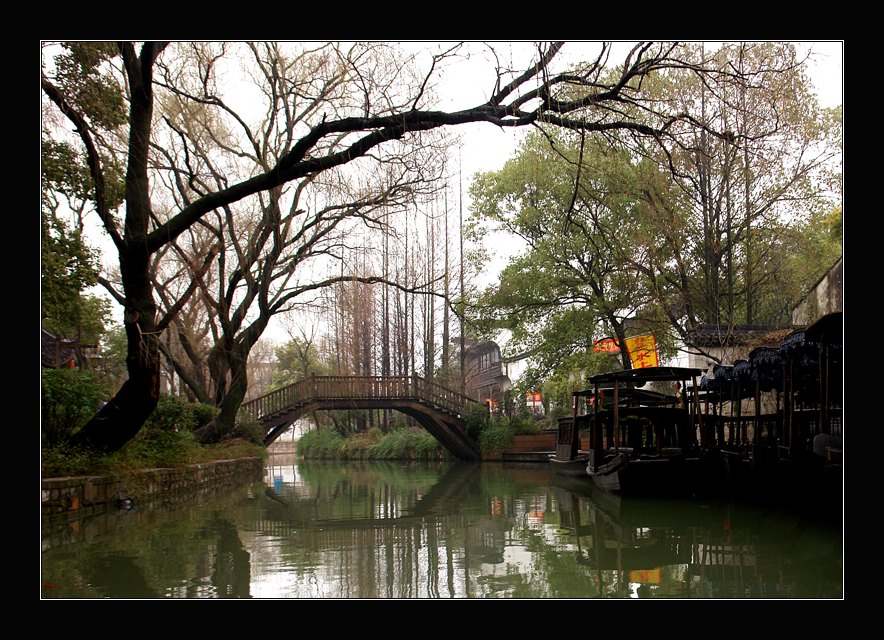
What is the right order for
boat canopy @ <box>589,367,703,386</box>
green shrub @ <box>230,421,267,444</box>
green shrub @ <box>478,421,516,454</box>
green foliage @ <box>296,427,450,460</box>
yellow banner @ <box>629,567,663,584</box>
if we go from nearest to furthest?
yellow banner @ <box>629,567,663,584</box>
boat canopy @ <box>589,367,703,386</box>
green shrub @ <box>230,421,267,444</box>
green shrub @ <box>478,421,516,454</box>
green foliage @ <box>296,427,450,460</box>

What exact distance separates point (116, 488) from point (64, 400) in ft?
4.99

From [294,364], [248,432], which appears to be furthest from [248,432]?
[294,364]

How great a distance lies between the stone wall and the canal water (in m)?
0.24

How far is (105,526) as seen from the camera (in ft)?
30.3

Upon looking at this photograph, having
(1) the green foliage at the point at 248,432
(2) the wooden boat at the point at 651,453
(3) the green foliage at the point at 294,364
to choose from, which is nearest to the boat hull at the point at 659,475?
(2) the wooden boat at the point at 651,453

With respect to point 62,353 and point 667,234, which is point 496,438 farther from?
point 62,353

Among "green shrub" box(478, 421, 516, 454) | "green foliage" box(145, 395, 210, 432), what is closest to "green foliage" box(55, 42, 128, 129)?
"green foliage" box(145, 395, 210, 432)

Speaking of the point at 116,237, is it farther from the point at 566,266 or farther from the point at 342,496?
the point at 566,266

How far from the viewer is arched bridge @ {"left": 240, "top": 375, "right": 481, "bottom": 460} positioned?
79.6 ft

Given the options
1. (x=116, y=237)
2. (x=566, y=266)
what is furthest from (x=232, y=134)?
(x=566, y=266)

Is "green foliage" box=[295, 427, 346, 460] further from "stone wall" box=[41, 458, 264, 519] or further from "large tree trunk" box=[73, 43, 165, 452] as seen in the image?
"large tree trunk" box=[73, 43, 165, 452]

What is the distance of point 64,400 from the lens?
10.1 meters

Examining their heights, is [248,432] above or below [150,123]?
below

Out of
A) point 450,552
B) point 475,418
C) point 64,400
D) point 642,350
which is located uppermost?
point 642,350
